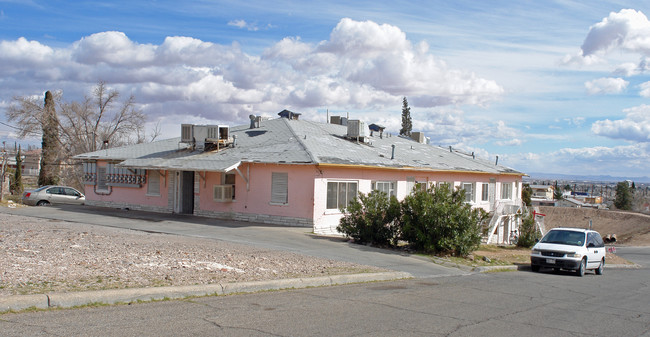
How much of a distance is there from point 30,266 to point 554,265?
48.1 feet

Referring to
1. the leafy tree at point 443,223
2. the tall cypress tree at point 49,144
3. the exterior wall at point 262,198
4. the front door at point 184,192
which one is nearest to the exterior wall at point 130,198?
the front door at point 184,192

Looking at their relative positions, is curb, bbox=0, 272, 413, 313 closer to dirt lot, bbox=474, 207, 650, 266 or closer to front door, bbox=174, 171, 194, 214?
front door, bbox=174, 171, 194, 214

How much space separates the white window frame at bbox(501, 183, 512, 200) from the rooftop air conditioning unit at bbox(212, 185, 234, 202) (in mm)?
21719

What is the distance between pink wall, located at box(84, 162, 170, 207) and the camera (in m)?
26.2

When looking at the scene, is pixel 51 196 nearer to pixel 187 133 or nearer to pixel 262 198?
pixel 187 133

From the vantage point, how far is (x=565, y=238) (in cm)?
1866

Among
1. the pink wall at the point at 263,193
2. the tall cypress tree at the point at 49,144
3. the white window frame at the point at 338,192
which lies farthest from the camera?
the tall cypress tree at the point at 49,144

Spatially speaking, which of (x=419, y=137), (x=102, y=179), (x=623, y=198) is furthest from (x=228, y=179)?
(x=623, y=198)

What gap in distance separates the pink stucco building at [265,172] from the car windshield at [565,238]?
4839 mm

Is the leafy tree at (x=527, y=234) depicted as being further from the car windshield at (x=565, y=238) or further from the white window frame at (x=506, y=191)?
the white window frame at (x=506, y=191)

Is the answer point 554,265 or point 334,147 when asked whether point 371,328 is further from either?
point 334,147

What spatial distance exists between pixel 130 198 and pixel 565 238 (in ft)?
64.4

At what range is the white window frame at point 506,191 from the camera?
38294 millimetres

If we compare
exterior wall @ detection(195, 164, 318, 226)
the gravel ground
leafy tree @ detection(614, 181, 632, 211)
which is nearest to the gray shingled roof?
exterior wall @ detection(195, 164, 318, 226)
